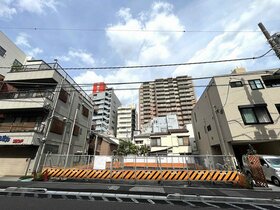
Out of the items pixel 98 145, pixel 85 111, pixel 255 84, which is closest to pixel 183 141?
pixel 255 84

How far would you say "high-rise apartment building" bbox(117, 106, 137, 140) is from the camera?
7250cm

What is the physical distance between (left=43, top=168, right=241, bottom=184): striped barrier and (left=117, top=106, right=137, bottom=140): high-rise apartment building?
192 feet

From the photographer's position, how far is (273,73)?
15.1 metres

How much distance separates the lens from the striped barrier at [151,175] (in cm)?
972

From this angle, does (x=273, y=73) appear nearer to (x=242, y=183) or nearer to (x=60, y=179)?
(x=242, y=183)

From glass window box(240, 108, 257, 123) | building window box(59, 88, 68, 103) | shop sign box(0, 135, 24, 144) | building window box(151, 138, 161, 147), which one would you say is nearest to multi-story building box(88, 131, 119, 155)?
building window box(59, 88, 68, 103)

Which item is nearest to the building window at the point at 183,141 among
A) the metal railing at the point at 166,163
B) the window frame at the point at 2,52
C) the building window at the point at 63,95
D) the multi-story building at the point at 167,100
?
the metal railing at the point at 166,163

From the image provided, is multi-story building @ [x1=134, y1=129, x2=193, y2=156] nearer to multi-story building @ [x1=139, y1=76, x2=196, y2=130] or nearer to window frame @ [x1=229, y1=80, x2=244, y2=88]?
window frame @ [x1=229, y1=80, x2=244, y2=88]

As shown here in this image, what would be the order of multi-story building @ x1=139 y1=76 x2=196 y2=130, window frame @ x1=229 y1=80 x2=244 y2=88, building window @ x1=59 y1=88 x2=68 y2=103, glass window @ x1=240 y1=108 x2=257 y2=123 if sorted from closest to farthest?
glass window @ x1=240 y1=108 x2=257 y2=123 < window frame @ x1=229 y1=80 x2=244 y2=88 < building window @ x1=59 y1=88 x2=68 y2=103 < multi-story building @ x1=139 y1=76 x2=196 y2=130

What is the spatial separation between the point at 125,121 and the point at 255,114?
64819 millimetres

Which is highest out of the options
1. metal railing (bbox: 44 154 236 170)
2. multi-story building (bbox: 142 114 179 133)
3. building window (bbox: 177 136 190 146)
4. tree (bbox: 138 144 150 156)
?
Result: multi-story building (bbox: 142 114 179 133)

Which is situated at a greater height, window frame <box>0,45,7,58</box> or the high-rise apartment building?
the high-rise apartment building

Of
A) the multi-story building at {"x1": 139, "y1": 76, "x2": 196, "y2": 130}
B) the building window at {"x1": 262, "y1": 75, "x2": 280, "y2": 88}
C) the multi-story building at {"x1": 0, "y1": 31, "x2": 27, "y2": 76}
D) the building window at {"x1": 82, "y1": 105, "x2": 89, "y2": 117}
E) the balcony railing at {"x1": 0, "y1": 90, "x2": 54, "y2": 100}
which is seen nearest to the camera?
the building window at {"x1": 262, "y1": 75, "x2": 280, "y2": 88}

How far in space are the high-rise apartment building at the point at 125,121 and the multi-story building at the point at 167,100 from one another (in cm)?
470
